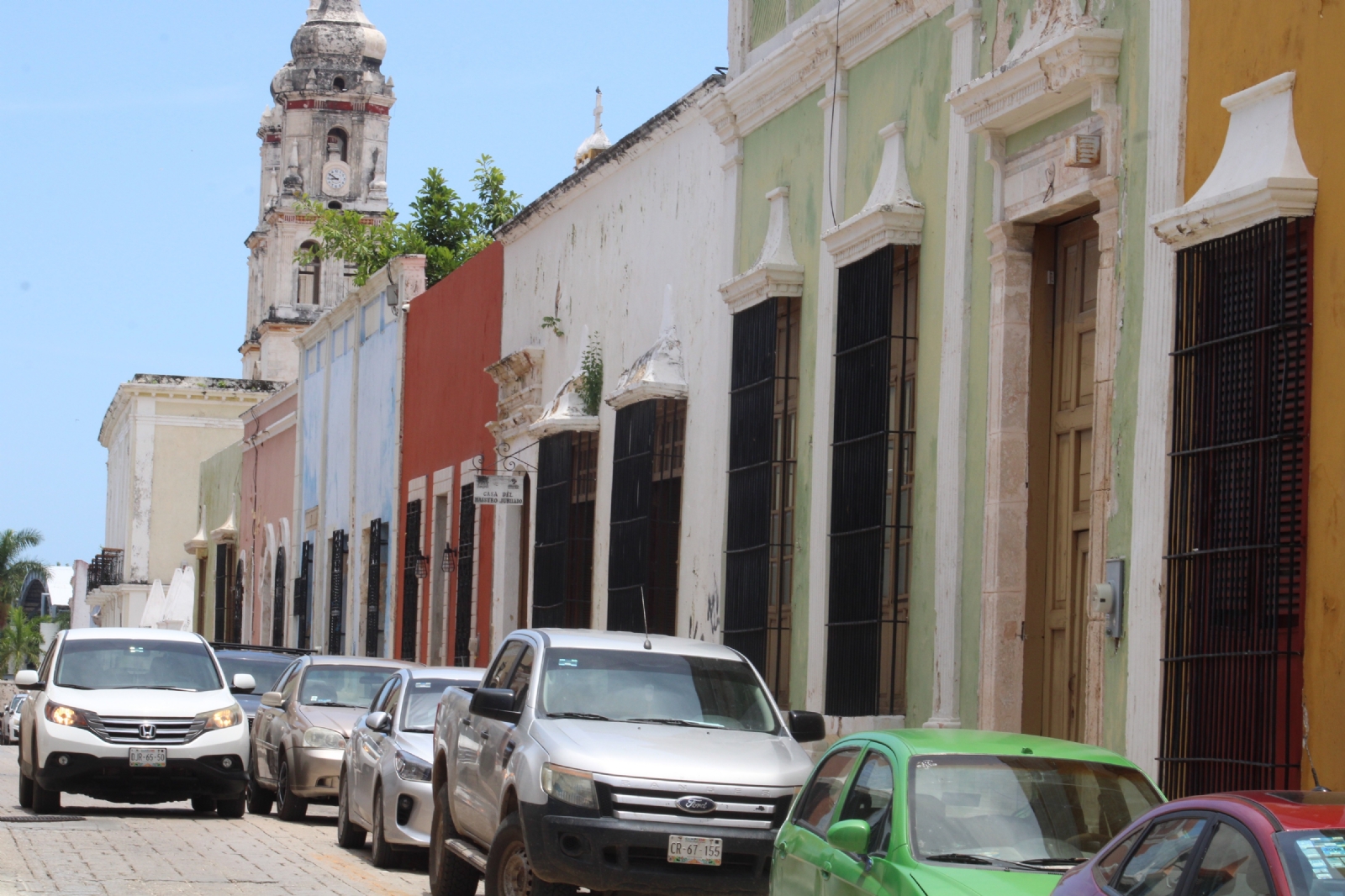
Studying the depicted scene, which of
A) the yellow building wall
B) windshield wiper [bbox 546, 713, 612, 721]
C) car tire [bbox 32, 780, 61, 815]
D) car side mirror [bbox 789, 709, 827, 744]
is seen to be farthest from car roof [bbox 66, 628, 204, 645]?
the yellow building wall

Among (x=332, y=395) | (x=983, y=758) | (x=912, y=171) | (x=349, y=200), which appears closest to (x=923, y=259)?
(x=912, y=171)

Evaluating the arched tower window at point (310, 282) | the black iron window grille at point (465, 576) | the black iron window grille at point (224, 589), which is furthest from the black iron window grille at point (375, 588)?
the arched tower window at point (310, 282)

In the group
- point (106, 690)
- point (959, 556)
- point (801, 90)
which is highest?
point (801, 90)

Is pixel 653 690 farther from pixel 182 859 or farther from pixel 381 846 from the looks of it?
pixel 182 859

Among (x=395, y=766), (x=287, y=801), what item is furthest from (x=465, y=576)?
(x=395, y=766)

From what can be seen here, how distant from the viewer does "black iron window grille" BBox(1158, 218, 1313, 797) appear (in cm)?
988

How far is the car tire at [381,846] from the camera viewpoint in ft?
48.4

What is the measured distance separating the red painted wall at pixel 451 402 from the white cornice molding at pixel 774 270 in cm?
926

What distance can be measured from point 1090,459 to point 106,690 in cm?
928

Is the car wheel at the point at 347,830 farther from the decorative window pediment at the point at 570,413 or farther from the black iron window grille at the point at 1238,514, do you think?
the black iron window grille at the point at 1238,514

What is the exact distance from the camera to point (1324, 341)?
9750mm

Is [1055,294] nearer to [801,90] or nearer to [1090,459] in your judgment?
[1090,459]

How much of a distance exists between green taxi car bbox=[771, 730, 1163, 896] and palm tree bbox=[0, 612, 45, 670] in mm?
100618

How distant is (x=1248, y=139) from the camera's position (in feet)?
34.4
